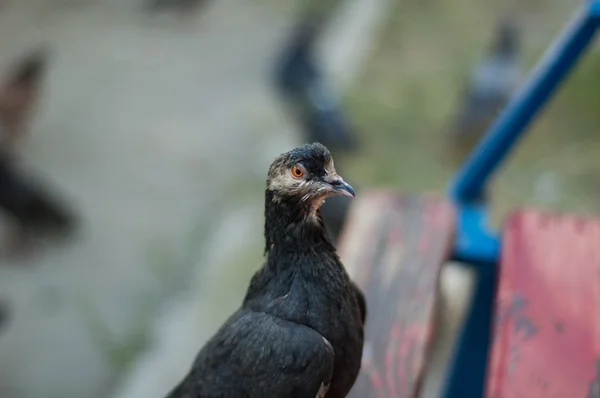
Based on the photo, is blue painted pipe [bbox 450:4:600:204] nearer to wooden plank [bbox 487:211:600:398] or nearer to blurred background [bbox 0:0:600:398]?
wooden plank [bbox 487:211:600:398]

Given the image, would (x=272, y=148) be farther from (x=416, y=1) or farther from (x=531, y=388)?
(x=531, y=388)

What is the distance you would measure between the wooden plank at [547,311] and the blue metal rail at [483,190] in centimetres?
23

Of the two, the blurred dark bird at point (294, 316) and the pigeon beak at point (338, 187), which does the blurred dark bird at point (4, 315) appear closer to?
the blurred dark bird at point (294, 316)

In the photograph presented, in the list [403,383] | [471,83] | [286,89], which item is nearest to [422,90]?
[471,83]

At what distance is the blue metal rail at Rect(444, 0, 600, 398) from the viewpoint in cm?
232

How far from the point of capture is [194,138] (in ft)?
16.7

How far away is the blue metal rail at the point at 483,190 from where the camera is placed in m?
2.32

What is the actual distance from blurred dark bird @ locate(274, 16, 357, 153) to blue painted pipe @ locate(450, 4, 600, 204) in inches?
71.5

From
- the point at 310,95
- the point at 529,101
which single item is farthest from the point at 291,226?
the point at 310,95

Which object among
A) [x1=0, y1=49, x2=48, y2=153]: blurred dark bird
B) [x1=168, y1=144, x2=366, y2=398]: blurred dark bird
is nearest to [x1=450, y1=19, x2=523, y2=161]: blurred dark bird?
[x1=0, y1=49, x2=48, y2=153]: blurred dark bird

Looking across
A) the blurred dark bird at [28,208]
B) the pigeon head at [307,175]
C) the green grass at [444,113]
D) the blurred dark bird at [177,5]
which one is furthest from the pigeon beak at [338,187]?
the blurred dark bird at [177,5]

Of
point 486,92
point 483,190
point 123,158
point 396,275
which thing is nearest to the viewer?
point 396,275

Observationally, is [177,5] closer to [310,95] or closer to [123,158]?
[123,158]

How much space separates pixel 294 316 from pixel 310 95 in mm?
3139
